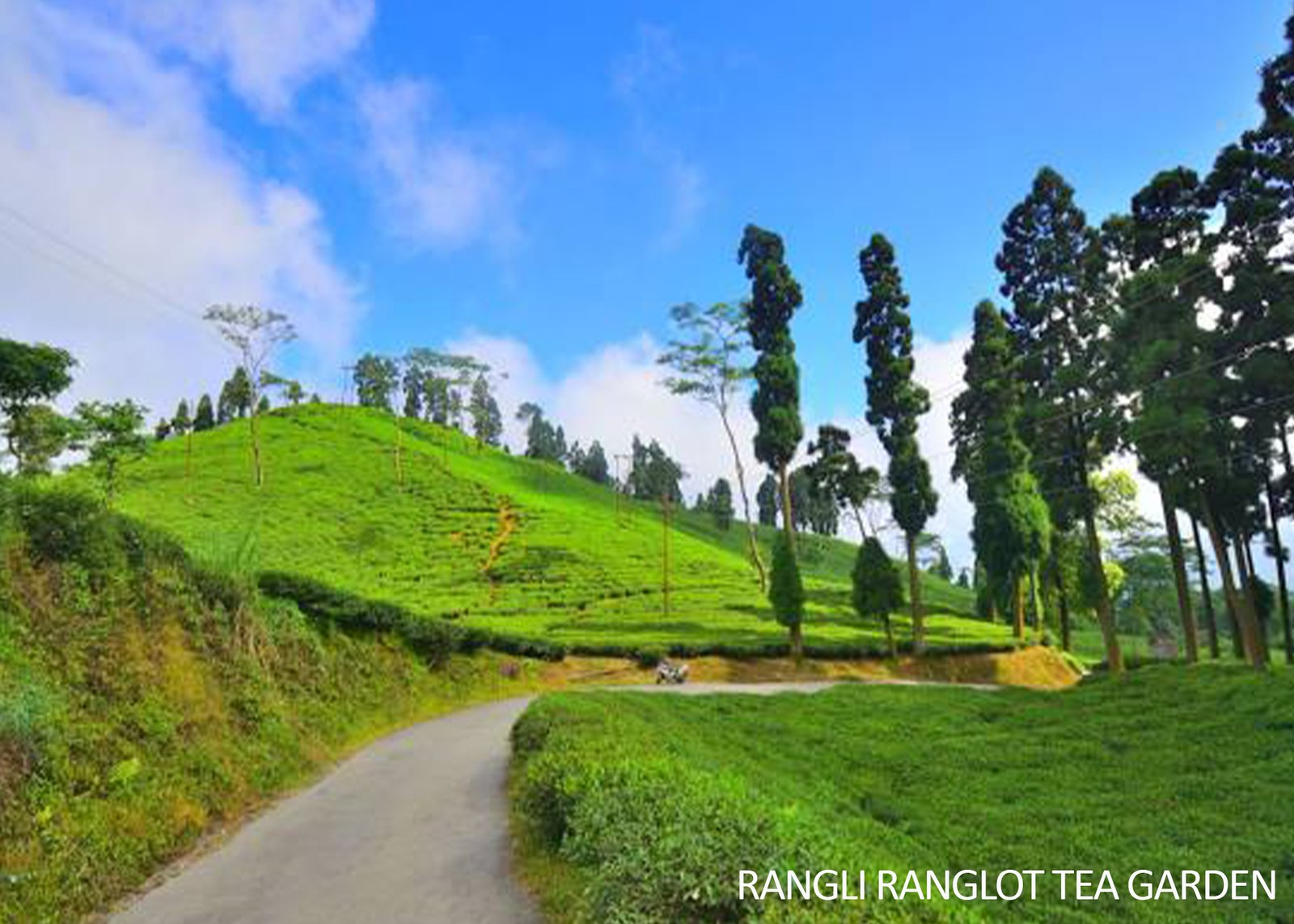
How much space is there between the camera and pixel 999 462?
41.5 meters

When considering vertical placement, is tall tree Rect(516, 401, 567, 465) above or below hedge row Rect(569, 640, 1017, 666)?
above

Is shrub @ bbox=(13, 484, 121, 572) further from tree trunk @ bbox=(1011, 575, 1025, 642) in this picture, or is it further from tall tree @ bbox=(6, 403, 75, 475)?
tree trunk @ bbox=(1011, 575, 1025, 642)

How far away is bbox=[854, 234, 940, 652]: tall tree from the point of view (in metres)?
37.1

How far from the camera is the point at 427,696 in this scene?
22.0 m

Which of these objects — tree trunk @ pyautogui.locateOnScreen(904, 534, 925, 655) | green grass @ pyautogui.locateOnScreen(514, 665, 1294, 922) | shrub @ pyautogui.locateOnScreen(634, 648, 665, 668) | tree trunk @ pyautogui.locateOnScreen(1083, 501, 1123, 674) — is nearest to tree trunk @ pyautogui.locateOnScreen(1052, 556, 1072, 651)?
tree trunk @ pyautogui.locateOnScreen(904, 534, 925, 655)

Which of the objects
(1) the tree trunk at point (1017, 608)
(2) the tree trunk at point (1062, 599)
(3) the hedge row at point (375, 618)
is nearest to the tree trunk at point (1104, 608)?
(1) the tree trunk at point (1017, 608)

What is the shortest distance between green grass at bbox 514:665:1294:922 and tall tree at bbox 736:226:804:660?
19.6 meters

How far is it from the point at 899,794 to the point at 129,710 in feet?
36.6

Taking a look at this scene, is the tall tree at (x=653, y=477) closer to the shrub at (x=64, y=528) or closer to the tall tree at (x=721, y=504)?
the tall tree at (x=721, y=504)

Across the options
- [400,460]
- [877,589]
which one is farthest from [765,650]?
[400,460]

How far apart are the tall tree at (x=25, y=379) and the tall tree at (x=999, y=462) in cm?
4044

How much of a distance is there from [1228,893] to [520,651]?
23279 millimetres

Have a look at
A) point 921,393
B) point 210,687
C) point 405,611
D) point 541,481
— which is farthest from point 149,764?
point 541,481

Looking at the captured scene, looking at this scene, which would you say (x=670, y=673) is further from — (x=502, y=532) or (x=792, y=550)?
(x=502, y=532)
